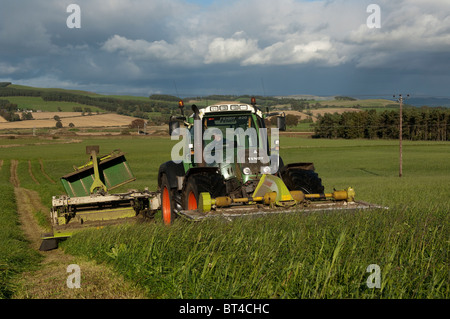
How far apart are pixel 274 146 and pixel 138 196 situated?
12.5ft

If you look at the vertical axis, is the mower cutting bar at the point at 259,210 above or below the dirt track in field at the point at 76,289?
above

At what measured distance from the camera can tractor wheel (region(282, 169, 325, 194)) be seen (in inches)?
343

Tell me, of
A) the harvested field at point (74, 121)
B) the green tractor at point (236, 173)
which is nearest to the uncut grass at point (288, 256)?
the green tractor at point (236, 173)

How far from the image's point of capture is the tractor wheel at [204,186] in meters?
7.99

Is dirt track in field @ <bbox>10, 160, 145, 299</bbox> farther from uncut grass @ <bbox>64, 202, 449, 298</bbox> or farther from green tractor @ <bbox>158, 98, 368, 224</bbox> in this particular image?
green tractor @ <bbox>158, 98, 368, 224</bbox>

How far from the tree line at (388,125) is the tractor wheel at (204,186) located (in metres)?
81.9

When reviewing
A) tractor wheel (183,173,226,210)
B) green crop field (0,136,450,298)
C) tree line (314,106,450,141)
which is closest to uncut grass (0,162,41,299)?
green crop field (0,136,450,298)

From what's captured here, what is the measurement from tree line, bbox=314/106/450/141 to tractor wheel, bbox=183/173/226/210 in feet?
269

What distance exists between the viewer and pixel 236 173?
28.5ft

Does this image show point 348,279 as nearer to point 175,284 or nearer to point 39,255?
point 175,284

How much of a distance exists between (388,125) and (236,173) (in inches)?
A: 3352

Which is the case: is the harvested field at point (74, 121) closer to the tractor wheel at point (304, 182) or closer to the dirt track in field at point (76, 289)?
the tractor wheel at point (304, 182)

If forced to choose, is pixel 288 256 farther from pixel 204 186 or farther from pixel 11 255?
pixel 11 255
